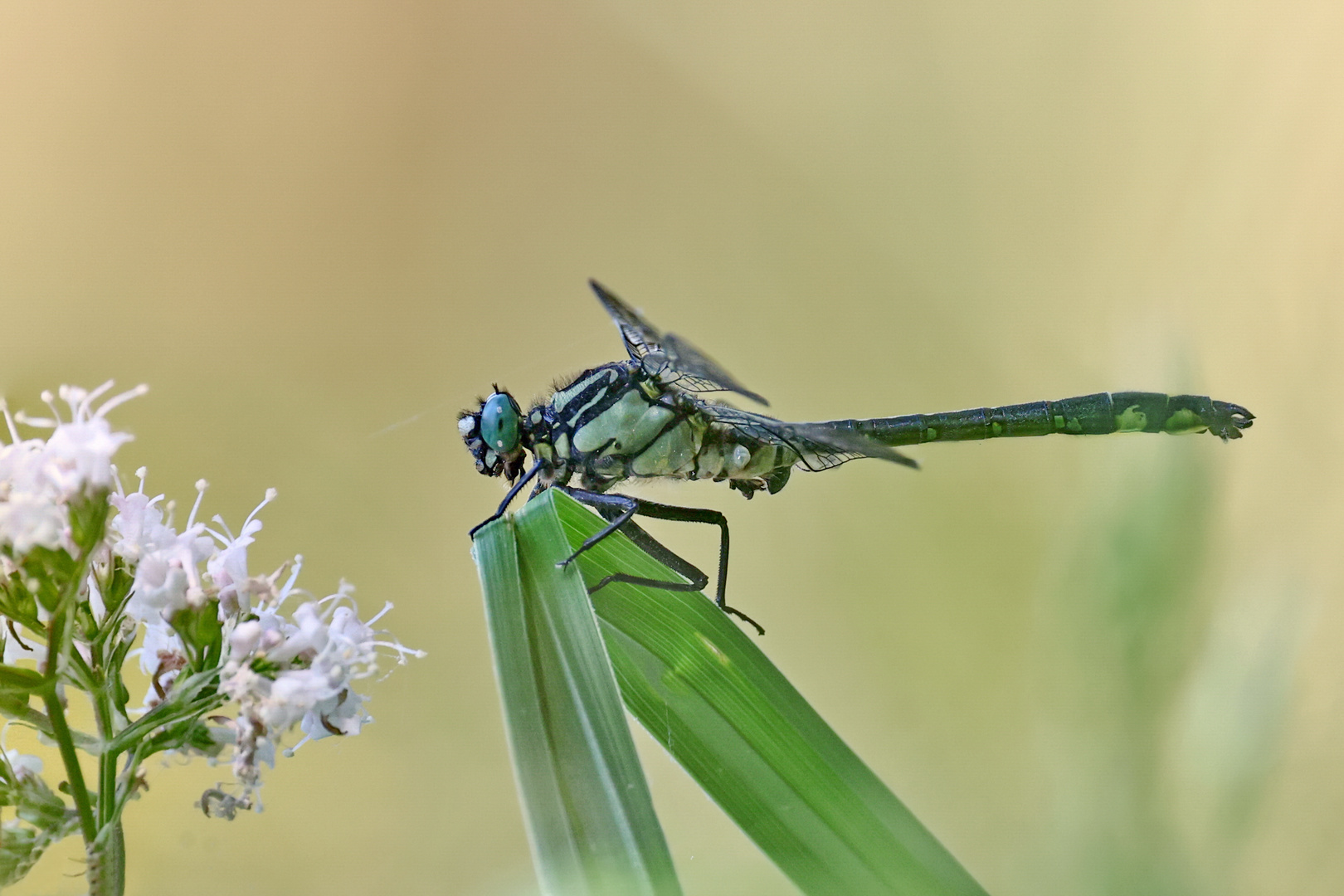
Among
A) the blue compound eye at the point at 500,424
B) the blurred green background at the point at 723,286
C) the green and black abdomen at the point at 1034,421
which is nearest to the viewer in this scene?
the blue compound eye at the point at 500,424

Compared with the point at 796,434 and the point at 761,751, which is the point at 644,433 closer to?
the point at 796,434

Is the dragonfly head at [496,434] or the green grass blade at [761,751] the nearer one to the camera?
the green grass blade at [761,751]

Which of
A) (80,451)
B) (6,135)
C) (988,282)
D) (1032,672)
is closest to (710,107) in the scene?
(988,282)

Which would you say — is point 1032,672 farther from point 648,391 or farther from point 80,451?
point 80,451

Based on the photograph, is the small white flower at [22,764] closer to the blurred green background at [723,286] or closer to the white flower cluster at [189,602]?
the white flower cluster at [189,602]

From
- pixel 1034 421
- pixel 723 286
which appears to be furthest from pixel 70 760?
Answer: pixel 723 286

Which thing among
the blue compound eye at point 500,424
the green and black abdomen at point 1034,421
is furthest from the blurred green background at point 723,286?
the blue compound eye at point 500,424

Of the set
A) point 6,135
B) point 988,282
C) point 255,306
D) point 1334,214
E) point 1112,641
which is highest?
point 6,135
